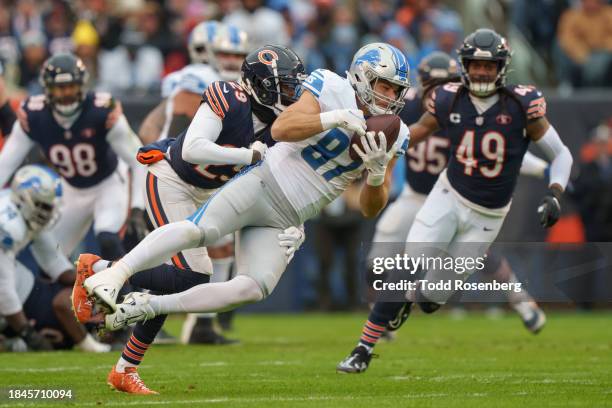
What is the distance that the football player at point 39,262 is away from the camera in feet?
26.6

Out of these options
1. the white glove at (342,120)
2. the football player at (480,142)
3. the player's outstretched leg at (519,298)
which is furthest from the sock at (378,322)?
the player's outstretched leg at (519,298)

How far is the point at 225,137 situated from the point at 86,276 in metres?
1.17

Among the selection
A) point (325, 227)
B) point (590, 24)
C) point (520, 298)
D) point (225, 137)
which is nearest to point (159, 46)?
point (325, 227)

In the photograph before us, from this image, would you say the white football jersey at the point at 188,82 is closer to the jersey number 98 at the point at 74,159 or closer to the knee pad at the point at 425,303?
the jersey number 98 at the point at 74,159

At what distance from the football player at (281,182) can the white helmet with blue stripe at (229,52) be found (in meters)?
2.65

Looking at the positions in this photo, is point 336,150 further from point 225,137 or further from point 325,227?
point 325,227

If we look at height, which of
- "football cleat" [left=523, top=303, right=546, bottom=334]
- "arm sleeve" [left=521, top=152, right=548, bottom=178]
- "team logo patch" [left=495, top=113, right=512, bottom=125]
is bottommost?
"football cleat" [left=523, top=303, right=546, bottom=334]

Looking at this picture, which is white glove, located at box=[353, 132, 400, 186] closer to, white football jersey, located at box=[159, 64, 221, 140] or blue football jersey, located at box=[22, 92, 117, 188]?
white football jersey, located at box=[159, 64, 221, 140]

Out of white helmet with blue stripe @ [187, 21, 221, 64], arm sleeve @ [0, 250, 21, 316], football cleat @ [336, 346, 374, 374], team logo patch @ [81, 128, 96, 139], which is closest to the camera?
football cleat @ [336, 346, 374, 374]

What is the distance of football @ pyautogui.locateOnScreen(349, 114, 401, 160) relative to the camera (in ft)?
19.0

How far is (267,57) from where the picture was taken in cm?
621

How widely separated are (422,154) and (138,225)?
2295 millimetres

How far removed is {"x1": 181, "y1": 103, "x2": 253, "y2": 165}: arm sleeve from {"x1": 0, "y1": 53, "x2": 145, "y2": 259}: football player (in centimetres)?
218

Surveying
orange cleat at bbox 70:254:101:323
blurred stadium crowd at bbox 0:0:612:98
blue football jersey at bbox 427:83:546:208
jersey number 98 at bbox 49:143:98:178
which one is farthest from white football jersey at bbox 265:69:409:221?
blurred stadium crowd at bbox 0:0:612:98
